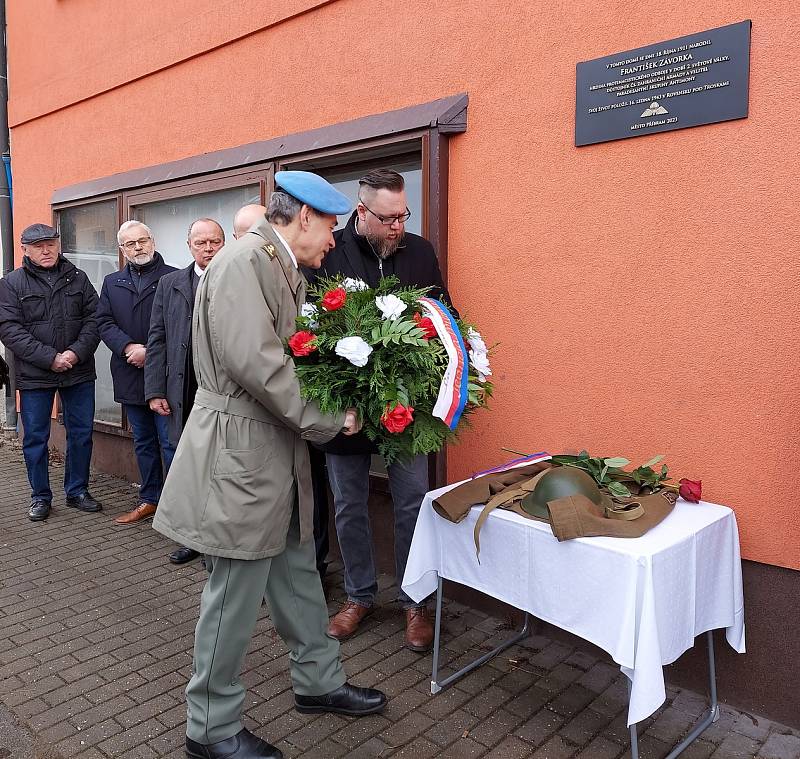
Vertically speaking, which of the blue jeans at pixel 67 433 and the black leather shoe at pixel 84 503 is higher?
the blue jeans at pixel 67 433

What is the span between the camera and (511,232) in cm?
384

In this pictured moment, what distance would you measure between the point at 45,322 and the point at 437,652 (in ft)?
13.5

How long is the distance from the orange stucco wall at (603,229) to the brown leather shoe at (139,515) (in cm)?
272

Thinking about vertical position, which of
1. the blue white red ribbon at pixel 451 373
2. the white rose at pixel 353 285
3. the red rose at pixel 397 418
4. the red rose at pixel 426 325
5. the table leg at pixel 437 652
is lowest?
the table leg at pixel 437 652

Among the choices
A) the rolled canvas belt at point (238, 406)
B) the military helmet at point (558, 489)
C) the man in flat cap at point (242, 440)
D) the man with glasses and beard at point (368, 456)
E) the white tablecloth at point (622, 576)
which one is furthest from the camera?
the man with glasses and beard at point (368, 456)

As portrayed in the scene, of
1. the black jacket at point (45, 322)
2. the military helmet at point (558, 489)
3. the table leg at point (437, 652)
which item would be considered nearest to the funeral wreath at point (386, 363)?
the military helmet at point (558, 489)

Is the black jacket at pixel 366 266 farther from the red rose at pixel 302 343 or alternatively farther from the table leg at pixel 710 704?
the table leg at pixel 710 704

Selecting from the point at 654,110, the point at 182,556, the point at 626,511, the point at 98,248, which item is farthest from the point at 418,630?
the point at 98,248

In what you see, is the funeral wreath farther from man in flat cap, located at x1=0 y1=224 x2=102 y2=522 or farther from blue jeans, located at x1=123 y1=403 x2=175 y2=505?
man in flat cap, located at x1=0 y1=224 x2=102 y2=522

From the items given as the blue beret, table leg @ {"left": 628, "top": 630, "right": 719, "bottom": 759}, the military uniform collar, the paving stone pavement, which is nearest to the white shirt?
the military uniform collar

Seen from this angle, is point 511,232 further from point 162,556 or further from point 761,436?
point 162,556

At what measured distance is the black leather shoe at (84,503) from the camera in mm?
5910

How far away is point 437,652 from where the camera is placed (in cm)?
320

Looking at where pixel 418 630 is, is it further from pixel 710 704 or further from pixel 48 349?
pixel 48 349
